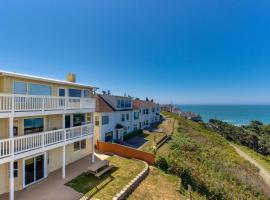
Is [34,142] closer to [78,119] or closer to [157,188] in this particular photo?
[78,119]

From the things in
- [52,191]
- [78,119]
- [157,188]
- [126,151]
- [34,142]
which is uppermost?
[78,119]

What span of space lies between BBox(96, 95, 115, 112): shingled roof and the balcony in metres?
Result: 8.43

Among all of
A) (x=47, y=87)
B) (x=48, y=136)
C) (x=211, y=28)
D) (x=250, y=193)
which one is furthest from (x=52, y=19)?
(x=250, y=193)

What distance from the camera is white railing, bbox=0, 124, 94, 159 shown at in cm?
916

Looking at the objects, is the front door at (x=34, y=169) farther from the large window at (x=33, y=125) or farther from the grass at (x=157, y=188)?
the grass at (x=157, y=188)

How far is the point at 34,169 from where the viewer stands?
12070mm

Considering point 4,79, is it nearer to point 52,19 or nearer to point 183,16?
point 52,19

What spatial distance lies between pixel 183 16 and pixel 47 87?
19.5 m

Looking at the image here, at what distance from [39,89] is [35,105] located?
207cm

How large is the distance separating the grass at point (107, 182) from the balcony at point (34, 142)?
10.0 feet

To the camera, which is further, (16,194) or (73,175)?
(73,175)

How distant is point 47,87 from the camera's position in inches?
512

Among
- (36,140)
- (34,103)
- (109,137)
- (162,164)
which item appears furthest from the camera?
(109,137)

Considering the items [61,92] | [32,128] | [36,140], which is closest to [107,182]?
[36,140]
